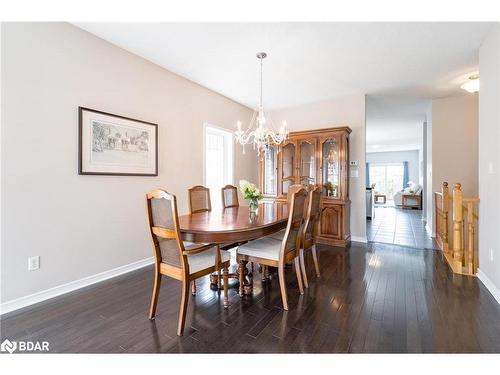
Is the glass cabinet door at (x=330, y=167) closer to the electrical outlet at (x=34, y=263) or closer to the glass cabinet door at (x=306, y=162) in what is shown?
the glass cabinet door at (x=306, y=162)

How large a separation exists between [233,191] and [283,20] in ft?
7.07

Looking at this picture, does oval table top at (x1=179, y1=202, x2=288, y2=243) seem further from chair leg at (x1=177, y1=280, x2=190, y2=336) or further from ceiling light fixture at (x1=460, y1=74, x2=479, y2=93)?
ceiling light fixture at (x1=460, y1=74, x2=479, y2=93)

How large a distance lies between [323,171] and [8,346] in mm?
4231

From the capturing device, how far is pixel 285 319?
6.34 feet

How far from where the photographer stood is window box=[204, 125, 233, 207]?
4.50m

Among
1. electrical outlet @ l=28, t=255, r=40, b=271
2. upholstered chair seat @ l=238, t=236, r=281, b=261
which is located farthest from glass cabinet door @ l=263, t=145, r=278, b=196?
electrical outlet @ l=28, t=255, r=40, b=271

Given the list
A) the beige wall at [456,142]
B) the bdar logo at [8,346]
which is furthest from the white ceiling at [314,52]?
the bdar logo at [8,346]

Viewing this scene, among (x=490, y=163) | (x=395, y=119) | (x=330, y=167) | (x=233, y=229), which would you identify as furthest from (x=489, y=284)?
(x=395, y=119)

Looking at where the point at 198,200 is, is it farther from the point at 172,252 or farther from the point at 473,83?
the point at 473,83

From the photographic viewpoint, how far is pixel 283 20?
228cm

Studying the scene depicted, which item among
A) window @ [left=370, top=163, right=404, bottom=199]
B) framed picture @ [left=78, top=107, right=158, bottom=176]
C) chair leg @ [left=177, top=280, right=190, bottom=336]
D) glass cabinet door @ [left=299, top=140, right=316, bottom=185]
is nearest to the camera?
chair leg @ [left=177, top=280, right=190, bottom=336]

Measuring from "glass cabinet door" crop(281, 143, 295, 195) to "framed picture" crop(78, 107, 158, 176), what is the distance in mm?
2456

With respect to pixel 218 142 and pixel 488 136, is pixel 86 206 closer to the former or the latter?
pixel 218 142

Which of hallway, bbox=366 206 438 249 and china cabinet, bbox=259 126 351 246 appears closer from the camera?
china cabinet, bbox=259 126 351 246
